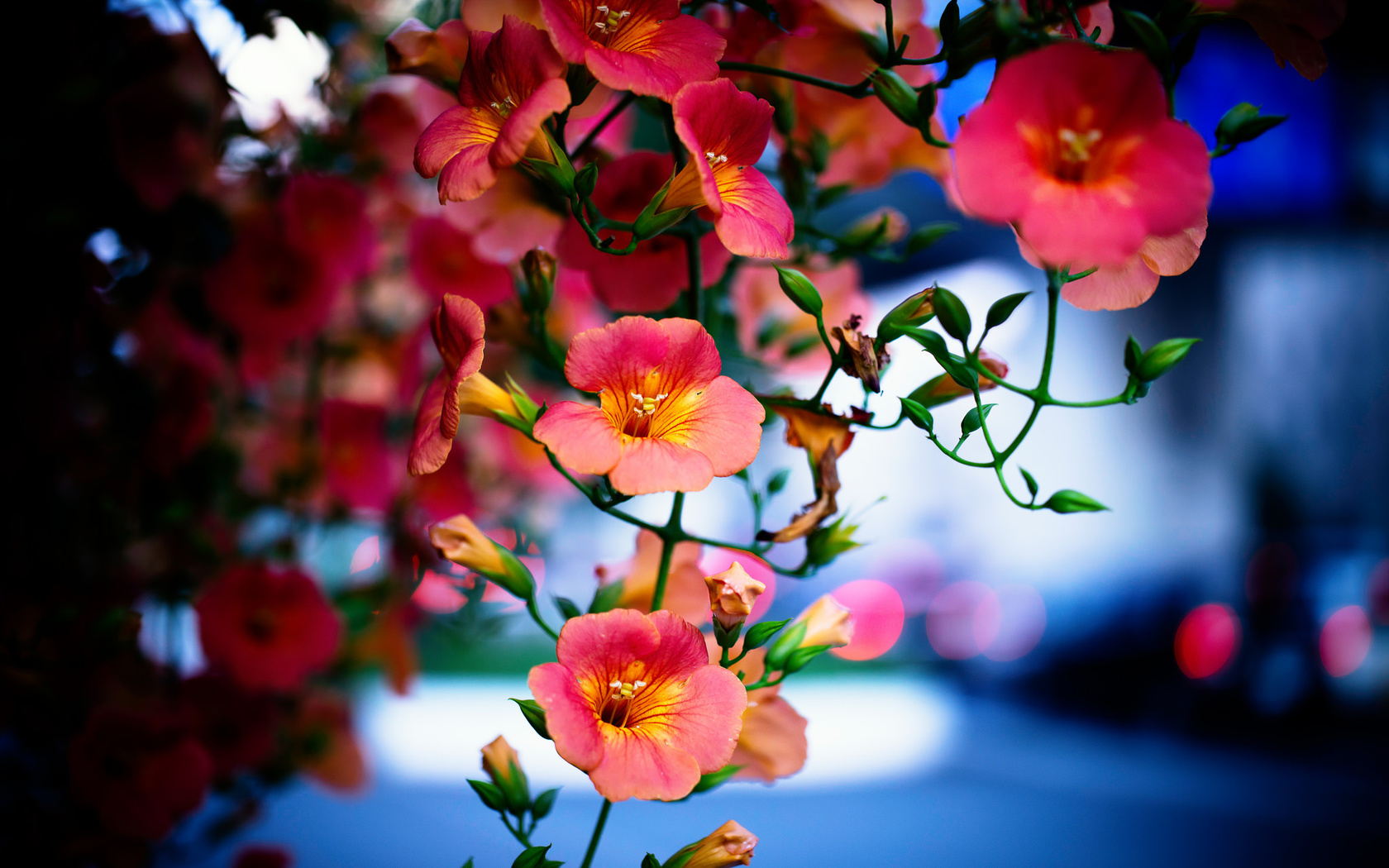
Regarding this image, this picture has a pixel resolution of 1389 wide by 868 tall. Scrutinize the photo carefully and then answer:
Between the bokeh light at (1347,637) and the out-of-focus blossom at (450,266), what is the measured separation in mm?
5231

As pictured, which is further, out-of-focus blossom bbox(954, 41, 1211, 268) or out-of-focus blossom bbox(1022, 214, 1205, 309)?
out-of-focus blossom bbox(1022, 214, 1205, 309)

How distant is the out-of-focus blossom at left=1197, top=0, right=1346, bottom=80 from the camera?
54 cm

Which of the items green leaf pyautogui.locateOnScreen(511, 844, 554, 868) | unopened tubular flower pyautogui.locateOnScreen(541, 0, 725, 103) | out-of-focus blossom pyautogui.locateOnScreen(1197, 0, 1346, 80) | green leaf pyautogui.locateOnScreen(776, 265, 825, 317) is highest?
out-of-focus blossom pyautogui.locateOnScreen(1197, 0, 1346, 80)

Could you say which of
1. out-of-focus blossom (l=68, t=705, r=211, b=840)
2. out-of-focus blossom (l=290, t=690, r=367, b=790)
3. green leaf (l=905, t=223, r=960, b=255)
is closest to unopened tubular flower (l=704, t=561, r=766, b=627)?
green leaf (l=905, t=223, r=960, b=255)

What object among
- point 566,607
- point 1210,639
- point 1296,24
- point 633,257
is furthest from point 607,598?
point 1210,639

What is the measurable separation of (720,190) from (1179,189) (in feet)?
0.87

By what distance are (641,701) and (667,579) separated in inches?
5.3

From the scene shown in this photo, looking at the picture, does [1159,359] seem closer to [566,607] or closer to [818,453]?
[818,453]

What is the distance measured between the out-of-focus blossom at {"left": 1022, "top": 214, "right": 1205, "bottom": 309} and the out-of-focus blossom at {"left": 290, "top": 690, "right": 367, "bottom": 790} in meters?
1.22

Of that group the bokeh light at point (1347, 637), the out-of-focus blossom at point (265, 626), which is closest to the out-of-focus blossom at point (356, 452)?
the out-of-focus blossom at point (265, 626)

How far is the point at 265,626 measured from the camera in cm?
106

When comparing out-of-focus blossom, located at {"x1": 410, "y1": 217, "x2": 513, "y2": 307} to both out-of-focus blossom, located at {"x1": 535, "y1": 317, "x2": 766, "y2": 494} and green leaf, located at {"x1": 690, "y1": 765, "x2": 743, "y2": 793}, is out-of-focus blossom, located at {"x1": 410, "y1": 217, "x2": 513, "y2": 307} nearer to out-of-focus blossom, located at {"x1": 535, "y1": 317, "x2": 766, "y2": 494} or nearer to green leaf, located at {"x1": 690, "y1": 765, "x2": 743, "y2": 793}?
out-of-focus blossom, located at {"x1": 535, "y1": 317, "x2": 766, "y2": 494}

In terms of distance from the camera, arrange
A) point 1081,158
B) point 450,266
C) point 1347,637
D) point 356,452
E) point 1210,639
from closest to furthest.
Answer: point 1081,158 → point 450,266 → point 356,452 → point 1347,637 → point 1210,639

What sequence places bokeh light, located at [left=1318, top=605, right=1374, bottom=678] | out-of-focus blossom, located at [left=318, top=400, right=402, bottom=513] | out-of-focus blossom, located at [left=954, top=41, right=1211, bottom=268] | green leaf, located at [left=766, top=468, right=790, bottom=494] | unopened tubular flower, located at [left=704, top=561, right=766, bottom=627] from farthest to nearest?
bokeh light, located at [left=1318, top=605, right=1374, bottom=678] → out-of-focus blossom, located at [left=318, top=400, right=402, bottom=513] → green leaf, located at [left=766, top=468, right=790, bottom=494] → unopened tubular flower, located at [left=704, top=561, right=766, bottom=627] → out-of-focus blossom, located at [left=954, top=41, right=1211, bottom=268]
